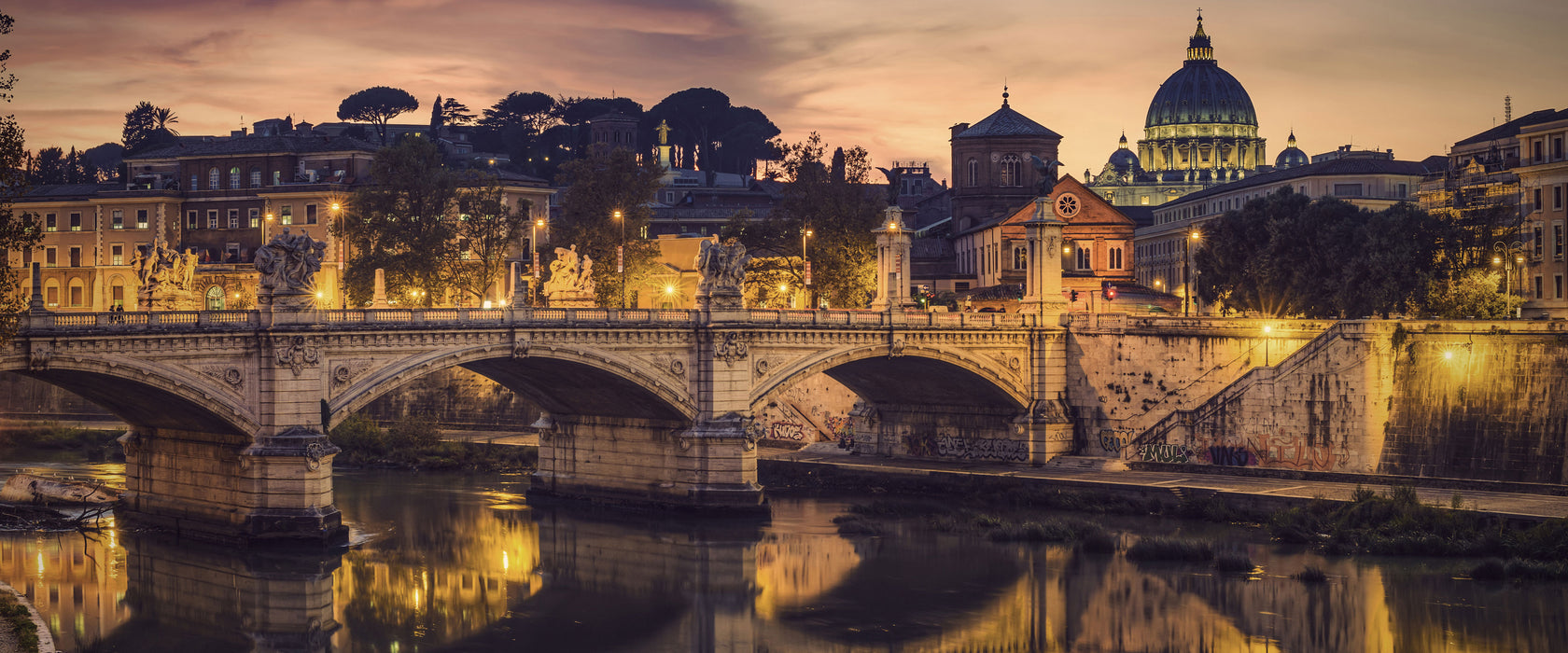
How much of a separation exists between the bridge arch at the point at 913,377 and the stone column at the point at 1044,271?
2.78 m

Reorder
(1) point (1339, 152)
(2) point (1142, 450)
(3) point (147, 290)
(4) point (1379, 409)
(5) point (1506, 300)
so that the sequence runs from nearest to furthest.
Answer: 1. (3) point (147, 290)
2. (4) point (1379, 409)
3. (2) point (1142, 450)
4. (5) point (1506, 300)
5. (1) point (1339, 152)

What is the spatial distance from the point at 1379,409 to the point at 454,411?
47.7 meters

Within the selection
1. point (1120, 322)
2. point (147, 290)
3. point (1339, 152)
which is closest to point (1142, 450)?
point (1120, 322)

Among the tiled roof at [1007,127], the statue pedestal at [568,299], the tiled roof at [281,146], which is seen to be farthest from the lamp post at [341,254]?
the tiled roof at [1007,127]

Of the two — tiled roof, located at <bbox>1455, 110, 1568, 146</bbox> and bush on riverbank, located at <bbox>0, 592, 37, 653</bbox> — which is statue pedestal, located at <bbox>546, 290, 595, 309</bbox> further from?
tiled roof, located at <bbox>1455, 110, 1568, 146</bbox>

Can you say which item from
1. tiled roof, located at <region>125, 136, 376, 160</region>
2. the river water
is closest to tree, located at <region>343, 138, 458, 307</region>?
tiled roof, located at <region>125, 136, 376, 160</region>

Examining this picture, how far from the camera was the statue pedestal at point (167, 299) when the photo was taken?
52.7 meters

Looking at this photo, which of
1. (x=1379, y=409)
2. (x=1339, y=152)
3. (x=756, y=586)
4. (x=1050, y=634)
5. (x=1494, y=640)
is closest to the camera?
(x=1494, y=640)

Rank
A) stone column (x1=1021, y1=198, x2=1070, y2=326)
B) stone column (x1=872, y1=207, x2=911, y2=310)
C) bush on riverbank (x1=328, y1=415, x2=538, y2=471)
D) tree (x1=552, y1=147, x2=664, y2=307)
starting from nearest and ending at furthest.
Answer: stone column (x1=1021, y1=198, x2=1070, y2=326)
stone column (x1=872, y1=207, x2=911, y2=310)
bush on riverbank (x1=328, y1=415, x2=538, y2=471)
tree (x1=552, y1=147, x2=664, y2=307)

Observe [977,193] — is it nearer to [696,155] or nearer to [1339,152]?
[1339,152]

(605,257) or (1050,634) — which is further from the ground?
(605,257)

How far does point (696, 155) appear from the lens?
17938cm

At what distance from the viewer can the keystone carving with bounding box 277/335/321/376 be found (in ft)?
161

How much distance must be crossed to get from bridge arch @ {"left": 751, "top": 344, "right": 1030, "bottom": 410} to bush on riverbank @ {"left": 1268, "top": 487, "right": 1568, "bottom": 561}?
1599 cm
